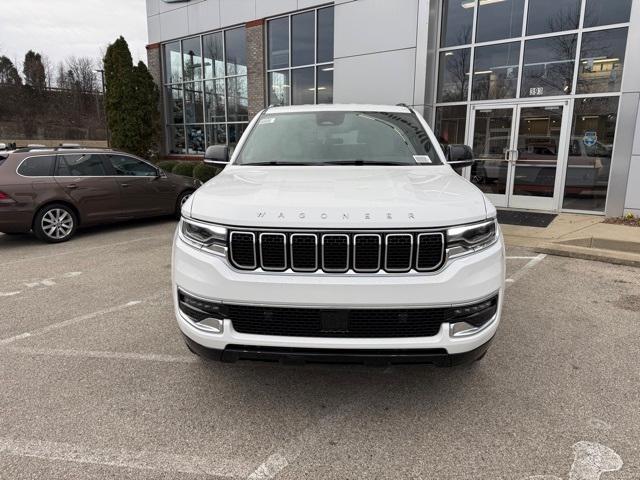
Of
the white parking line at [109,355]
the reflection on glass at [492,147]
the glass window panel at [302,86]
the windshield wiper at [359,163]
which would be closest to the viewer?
the white parking line at [109,355]

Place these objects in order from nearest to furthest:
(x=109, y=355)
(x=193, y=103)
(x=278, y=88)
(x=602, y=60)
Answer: (x=109, y=355)
(x=602, y=60)
(x=278, y=88)
(x=193, y=103)

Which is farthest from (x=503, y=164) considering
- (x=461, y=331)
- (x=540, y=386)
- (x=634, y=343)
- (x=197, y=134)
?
(x=197, y=134)

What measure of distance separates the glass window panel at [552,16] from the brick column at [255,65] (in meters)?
8.86

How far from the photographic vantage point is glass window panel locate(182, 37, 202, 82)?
18016 millimetres

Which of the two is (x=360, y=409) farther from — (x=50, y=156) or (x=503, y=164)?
(x=503, y=164)

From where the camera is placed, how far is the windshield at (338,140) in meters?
3.91

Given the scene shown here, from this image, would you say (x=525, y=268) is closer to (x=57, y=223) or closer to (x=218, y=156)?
(x=218, y=156)

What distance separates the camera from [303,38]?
1471cm

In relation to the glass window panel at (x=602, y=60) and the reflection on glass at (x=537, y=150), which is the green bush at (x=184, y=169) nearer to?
the reflection on glass at (x=537, y=150)

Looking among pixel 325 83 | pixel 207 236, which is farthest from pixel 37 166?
pixel 325 83

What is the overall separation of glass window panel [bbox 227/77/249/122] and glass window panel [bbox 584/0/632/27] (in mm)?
10963

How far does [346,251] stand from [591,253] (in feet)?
18.6

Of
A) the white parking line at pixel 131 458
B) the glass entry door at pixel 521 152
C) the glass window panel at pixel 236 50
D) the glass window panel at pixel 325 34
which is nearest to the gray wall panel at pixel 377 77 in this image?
the glass entry door at pixel 521 152

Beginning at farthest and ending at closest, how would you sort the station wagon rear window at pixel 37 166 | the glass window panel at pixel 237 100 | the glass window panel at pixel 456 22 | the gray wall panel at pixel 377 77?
1. the glass window panel at pixel 237 100
2. the gray wall panel at pixel 377 77
3. the glass window panel at pixel 456 22
4. the station wagon rear window at pixel 37 166
